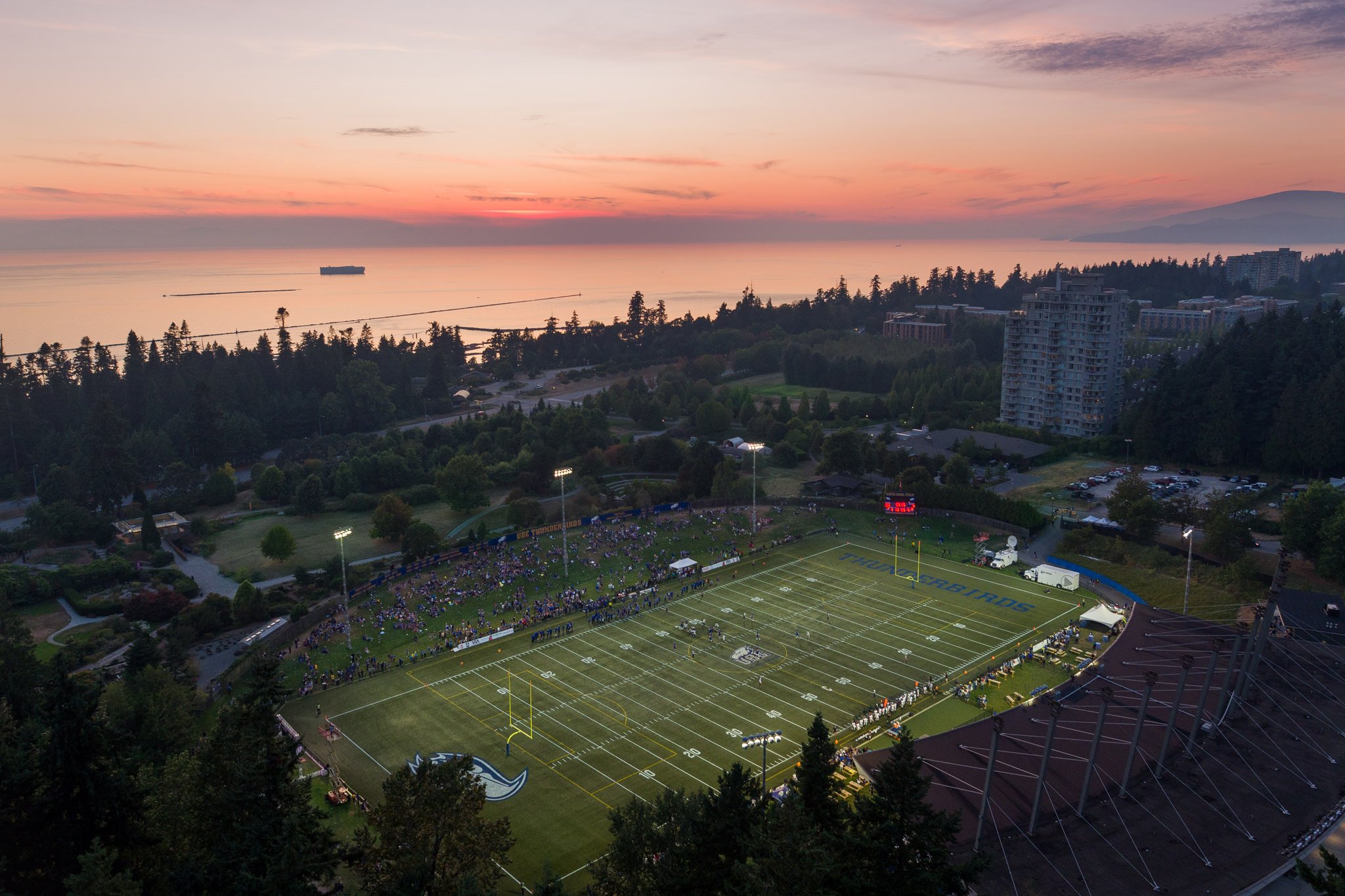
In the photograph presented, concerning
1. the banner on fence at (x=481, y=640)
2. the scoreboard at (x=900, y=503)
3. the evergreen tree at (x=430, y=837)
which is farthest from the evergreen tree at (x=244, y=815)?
the scoreboard at (x=900, y=503)

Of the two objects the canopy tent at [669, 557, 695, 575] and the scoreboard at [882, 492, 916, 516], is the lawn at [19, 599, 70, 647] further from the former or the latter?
the scoreboard at [882, 492, 916, 516]

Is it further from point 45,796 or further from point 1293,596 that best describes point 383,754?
point 1293,596

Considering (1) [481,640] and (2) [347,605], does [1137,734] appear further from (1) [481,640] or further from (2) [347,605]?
(2) [347,605]

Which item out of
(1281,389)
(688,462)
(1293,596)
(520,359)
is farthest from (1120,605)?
(520,359)

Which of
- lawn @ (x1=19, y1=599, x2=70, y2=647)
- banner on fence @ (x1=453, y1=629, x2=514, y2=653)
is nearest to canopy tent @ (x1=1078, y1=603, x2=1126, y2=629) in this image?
banner on fence @ (x1=453, y1=629, x2=514, y2=653)

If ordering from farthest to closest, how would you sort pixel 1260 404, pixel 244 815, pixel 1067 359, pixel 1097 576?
pixel 1067 359
pixel 1260 404
pixel 1097 576
pixel 244 815

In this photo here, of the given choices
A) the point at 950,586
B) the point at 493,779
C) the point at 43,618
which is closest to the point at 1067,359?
the point at 950,586
